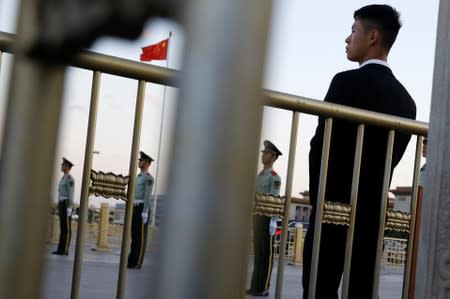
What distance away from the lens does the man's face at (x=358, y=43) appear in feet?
11.6

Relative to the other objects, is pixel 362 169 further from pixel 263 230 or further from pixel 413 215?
pixel 263 230

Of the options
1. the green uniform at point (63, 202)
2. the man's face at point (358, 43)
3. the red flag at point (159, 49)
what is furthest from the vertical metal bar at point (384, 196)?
the red flag at point (159, 49)

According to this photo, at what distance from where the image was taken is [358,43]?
356cm

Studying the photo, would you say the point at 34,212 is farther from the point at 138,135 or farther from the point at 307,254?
the point at 307,254

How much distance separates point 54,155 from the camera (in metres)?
0.31

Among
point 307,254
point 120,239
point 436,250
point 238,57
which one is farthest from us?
point 307,254

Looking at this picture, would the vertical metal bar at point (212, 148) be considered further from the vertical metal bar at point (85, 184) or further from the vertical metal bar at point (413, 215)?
the vertical metal bar at point (413, 215)

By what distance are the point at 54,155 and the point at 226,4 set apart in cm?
12

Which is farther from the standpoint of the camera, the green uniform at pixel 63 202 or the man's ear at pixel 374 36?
the man's ear at pixel 374 36

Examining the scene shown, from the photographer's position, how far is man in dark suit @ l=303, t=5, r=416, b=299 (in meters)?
2.96

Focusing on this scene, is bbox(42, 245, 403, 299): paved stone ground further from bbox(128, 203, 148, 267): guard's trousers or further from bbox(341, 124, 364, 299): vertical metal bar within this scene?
bbox(341, 124, 364, 299): vertical metal bar

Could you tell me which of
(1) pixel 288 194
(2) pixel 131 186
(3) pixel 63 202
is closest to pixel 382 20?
(1) pixel 288 194

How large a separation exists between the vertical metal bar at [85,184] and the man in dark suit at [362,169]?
3.13ft

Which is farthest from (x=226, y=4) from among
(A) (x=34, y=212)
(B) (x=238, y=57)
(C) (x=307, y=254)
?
(C) (x=307, y=254)
